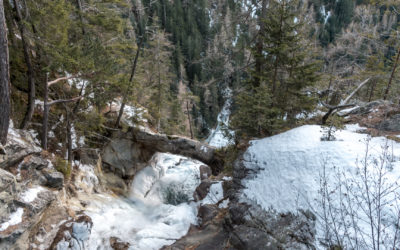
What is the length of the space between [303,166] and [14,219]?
744 centimetres

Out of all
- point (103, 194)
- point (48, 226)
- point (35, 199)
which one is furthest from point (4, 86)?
point (103, 194)

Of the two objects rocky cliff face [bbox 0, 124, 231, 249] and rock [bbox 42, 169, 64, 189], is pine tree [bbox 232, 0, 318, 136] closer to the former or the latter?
rocky cliff face [bbox 0, 124, 231, 249]

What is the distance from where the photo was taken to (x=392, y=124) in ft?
24.4

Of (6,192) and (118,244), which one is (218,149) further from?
(6,192)

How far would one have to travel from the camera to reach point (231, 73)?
327 inches

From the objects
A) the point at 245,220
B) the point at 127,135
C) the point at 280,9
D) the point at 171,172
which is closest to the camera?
the point at 245,220

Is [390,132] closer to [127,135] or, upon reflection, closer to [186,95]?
[127,135]

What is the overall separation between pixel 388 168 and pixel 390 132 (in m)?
2.83

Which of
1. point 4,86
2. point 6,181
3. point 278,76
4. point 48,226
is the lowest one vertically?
point 48,226

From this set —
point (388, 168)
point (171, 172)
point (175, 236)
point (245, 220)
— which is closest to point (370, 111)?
point (388, 168)

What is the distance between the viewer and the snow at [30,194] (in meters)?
5.72

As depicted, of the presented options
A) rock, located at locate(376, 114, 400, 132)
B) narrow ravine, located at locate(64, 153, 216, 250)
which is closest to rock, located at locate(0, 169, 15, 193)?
narrow ravine, located at locate(64, 153, 216, 250)

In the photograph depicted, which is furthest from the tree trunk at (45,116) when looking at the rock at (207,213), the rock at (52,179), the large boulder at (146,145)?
the rock at (207,213)

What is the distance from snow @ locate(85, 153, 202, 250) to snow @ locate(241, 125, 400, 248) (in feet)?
11.2
